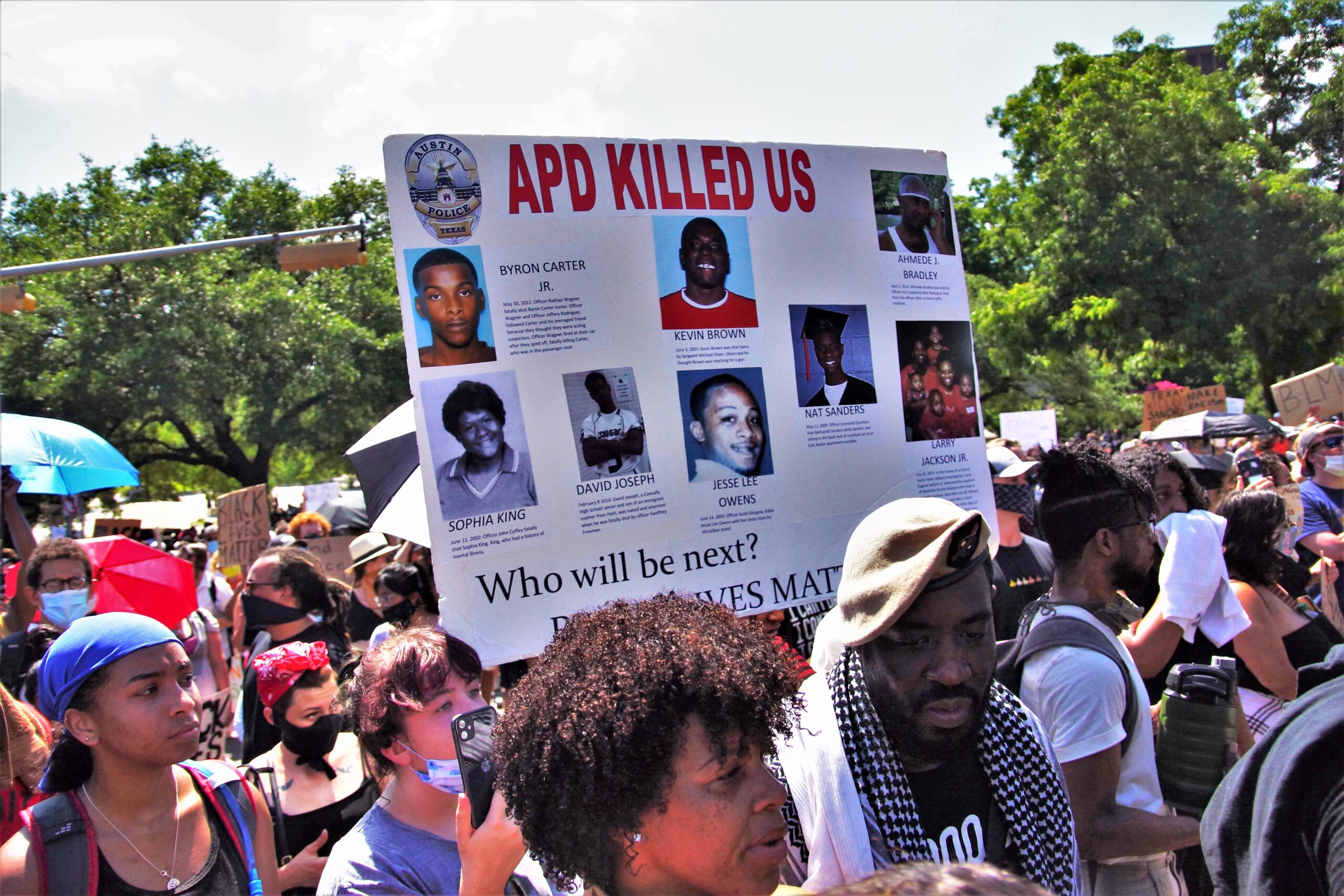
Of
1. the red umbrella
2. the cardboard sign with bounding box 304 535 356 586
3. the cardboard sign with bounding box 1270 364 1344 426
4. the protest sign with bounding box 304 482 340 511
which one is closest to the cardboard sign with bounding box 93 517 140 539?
the cardboard sign with bounding box 304 535 356 586

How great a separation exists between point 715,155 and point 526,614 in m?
1.53

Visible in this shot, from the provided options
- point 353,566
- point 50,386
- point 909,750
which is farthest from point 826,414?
point 50,386

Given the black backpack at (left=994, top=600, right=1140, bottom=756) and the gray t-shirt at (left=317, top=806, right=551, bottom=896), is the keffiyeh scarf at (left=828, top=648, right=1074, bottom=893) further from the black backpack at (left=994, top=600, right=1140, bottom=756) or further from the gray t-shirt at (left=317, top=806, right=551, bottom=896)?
the gray t-shirt at (left=317, top=806, right=551, bottom=896)

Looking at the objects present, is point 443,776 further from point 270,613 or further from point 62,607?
point 62,607

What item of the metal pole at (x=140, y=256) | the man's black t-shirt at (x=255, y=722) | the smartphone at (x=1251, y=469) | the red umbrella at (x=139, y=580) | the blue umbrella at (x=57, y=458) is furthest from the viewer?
the metal pole at (x=140, y=256)

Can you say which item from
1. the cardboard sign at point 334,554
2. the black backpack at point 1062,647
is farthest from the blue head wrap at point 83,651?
the cardboard sign at point 334,554

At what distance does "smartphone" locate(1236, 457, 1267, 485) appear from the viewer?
9.17m

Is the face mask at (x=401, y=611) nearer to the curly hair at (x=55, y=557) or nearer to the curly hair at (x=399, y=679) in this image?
the curly hair at (x=55, y=557)

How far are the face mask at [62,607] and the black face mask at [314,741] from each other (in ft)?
6.95

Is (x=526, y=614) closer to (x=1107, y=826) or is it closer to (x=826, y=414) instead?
(x=826, y=414)

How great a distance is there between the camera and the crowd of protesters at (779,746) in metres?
1.59

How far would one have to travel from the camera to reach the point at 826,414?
331 cm

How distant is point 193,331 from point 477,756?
2267cm

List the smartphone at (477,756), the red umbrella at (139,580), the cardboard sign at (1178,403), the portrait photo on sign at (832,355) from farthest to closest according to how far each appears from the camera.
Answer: the cardboard sign at (1178,403) → the red umbrella at (139,580) → the portrait photo on sign at (832,355) → the smartphone at (477,756)
